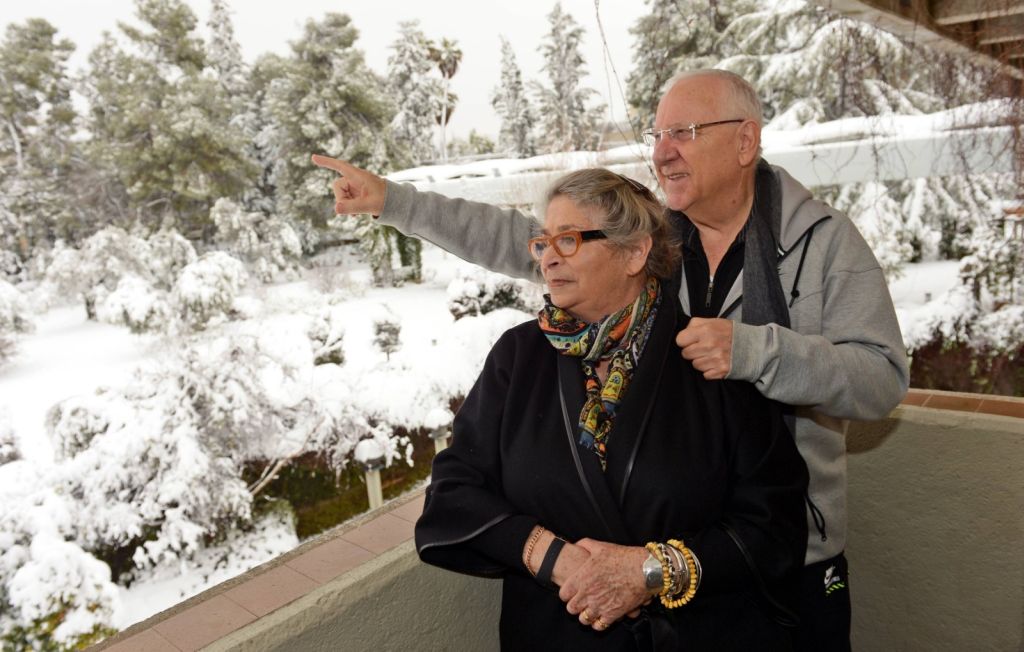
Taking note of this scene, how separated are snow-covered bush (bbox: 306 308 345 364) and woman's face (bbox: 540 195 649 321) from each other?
21.3 feet

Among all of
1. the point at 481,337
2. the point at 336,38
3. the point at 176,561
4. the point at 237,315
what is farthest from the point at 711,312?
the point at 336,38

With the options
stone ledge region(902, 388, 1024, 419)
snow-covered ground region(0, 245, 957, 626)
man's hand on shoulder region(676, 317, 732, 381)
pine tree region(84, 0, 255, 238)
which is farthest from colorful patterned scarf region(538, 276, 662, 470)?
pine tree region(84, 0, 255, 238)

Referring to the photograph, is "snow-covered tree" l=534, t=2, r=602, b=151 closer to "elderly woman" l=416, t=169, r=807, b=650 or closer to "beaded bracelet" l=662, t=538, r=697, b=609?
"elderly woman" l=416, t=169, r=807, b=650

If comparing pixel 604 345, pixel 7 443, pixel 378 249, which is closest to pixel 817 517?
pixel 604 345

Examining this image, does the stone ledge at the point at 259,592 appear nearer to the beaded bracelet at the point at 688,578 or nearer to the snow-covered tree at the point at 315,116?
the beaded bracelet at the point at 688,578

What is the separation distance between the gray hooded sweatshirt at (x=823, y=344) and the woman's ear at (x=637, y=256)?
0.52ft

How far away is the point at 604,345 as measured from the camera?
92 cm

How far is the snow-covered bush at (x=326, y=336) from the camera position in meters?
7.31

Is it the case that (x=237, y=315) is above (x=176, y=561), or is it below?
above

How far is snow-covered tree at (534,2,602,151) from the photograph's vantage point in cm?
1080

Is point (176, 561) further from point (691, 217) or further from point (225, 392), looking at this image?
point (691, 217)

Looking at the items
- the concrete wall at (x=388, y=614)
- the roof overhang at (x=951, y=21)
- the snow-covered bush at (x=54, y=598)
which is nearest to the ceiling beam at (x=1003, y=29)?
the roof overhang at (x=951, y=21)

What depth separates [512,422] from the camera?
0.91 m

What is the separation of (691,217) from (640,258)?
0.64 ft
